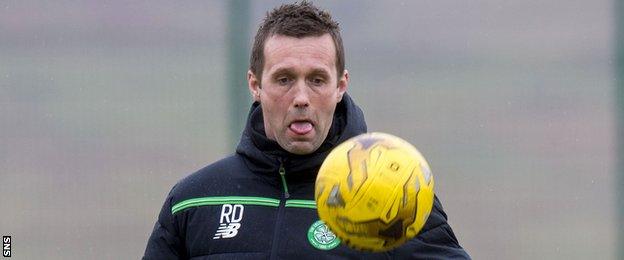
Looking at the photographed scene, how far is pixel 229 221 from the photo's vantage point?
3.70 m

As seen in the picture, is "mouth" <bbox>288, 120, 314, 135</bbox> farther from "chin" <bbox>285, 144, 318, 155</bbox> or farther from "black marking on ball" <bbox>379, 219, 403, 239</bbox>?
"black marking on ball" <bbox>379, 219, 403, 239</bbox>

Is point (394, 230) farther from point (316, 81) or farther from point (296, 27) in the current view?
point (296, 27)

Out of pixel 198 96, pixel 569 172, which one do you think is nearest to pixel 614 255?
pixel 569 172

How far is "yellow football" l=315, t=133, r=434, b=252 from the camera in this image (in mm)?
3113

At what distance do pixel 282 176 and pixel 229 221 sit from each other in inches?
8.5

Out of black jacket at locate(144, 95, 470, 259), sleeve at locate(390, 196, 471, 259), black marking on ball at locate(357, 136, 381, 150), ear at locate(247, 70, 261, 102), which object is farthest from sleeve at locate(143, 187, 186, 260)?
black marking on ball at locate(357, 136, 381, 150)

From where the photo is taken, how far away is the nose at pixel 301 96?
3.63m

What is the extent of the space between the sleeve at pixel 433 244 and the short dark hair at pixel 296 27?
1.84 ft

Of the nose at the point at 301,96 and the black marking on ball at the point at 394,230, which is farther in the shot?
the nose at the point at 301,96

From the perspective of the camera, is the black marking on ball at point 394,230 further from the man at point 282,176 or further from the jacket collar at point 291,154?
the jacket collar at point 291,154

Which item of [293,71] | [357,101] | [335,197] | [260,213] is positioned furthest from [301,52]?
[357,101]

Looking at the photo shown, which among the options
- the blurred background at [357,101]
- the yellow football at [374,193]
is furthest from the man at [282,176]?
the blurred background at [357,101]

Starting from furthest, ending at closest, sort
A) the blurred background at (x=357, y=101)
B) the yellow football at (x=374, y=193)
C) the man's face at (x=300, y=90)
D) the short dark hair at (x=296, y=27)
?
the blurred background at (x=357, y=101) < the short dark hair at (x=296, y=27) < the man's face at (x=300, y=90) < the yellow football at (x=374, y=193)

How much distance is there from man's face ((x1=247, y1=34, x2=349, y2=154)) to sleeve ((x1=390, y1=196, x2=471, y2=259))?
0.42m
